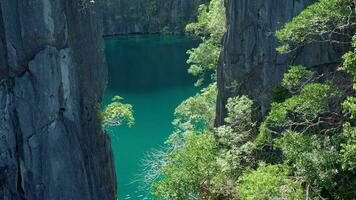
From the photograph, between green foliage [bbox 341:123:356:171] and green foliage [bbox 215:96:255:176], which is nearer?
green foliage [bbox 341:123:356:171]

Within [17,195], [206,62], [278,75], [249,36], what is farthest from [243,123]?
[206,62]

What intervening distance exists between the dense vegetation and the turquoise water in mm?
7293

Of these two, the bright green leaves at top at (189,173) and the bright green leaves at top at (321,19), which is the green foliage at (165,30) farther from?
the bright green leaves at top at (321,19)

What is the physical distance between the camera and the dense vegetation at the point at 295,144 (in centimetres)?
1024

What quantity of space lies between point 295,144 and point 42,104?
20.9ft

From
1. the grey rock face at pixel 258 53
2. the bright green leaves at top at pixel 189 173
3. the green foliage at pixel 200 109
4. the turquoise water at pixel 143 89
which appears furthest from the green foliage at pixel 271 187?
the green foliage at pixel 200 109

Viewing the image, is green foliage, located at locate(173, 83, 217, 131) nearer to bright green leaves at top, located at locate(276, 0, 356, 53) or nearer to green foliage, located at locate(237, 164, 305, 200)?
bright green leaves at top, located at locate(276, 0, 356, 53)

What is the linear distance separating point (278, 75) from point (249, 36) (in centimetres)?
231

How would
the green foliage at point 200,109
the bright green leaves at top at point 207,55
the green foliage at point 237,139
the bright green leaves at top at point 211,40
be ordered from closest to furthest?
the green foliage at point 237,139, the green foliage at point 200,109, the bright green leaves at top at point 211,40, the bright green leaves at top at point 207,55

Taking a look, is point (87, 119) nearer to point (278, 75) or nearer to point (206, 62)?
point (278, 75)

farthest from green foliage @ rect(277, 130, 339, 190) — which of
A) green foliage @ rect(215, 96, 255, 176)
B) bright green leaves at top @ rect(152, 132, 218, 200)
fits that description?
bright green leaves at top @ rect(152, 132, 218, 200)

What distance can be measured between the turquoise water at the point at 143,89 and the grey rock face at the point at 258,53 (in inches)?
262

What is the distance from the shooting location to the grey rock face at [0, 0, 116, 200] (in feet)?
40.0

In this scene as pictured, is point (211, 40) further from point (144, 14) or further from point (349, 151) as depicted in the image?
point (144, 14)
